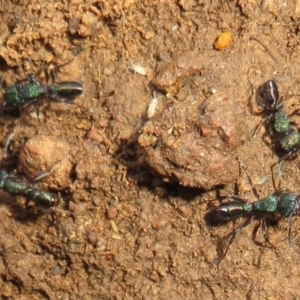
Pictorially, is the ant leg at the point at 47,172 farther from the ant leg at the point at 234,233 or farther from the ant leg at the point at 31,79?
the ant leg at the point at 234,233

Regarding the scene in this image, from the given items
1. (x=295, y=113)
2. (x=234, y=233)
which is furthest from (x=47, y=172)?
(x=295, y=113)

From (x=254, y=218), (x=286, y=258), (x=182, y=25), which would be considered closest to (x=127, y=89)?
(x=182, y=25)

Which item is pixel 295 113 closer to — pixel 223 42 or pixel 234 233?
pixel 223 42

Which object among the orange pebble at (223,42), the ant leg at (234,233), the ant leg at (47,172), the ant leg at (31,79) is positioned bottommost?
the ant leg at (234,233)

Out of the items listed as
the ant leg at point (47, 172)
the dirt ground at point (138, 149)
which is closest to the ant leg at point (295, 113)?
the dirt ground at point (138, 149)

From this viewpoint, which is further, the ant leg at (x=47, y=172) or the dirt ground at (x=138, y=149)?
the ant leg at (x=47, y=172)

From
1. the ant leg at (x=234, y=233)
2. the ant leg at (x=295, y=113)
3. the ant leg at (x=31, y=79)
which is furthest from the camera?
the ant leg at (x=31, y=79)

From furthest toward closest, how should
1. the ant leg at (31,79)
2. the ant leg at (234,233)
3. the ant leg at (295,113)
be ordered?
1. the ant leg at (31,79)
2. the ant leg at (295,113)
3. the ant leg at (234,233)

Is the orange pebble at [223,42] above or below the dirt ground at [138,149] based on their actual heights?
above

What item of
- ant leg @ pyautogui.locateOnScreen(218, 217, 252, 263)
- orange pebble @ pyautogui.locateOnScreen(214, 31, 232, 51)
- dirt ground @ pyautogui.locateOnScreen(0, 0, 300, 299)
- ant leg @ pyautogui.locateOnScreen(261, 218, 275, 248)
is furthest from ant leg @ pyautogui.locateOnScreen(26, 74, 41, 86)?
ant leg @ pyautogui.locateOnScreen(261, 218, 275, 248)
